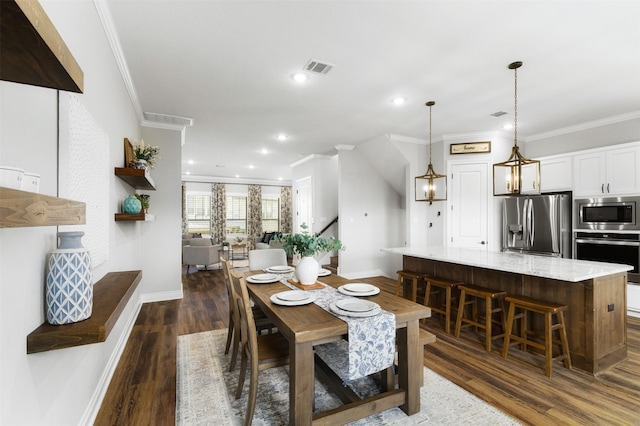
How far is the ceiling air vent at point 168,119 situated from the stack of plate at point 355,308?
384 cm

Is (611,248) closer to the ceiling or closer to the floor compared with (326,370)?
closer to the ceiling

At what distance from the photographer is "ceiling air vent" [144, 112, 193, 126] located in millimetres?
4359

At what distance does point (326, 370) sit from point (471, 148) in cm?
456

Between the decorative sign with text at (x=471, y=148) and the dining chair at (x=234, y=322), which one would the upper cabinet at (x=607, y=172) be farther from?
the dining chair at (x=234, y=322)

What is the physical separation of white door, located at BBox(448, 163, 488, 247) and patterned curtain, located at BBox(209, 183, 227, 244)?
26.0 ft

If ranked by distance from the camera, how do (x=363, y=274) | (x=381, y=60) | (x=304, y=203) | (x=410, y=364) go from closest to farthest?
(x=410, y=364)
(x=381, y=60)
(x=363, y=274)
(x=304, y=203)

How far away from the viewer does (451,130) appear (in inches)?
Answer: 202

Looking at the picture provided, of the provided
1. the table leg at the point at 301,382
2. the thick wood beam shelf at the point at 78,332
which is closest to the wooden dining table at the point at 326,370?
the table leg at the point at 301,382

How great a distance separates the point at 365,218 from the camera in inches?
251

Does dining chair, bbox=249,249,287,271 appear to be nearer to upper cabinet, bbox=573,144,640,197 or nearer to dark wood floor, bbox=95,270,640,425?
dark wood floor, bbox=95,270,640,425

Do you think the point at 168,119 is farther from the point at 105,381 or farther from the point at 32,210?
the point at 32,210

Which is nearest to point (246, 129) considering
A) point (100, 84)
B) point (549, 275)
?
point (100, 84)

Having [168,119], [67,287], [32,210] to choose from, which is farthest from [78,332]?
[168,119]

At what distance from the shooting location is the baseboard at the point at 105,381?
1897 millimetres
